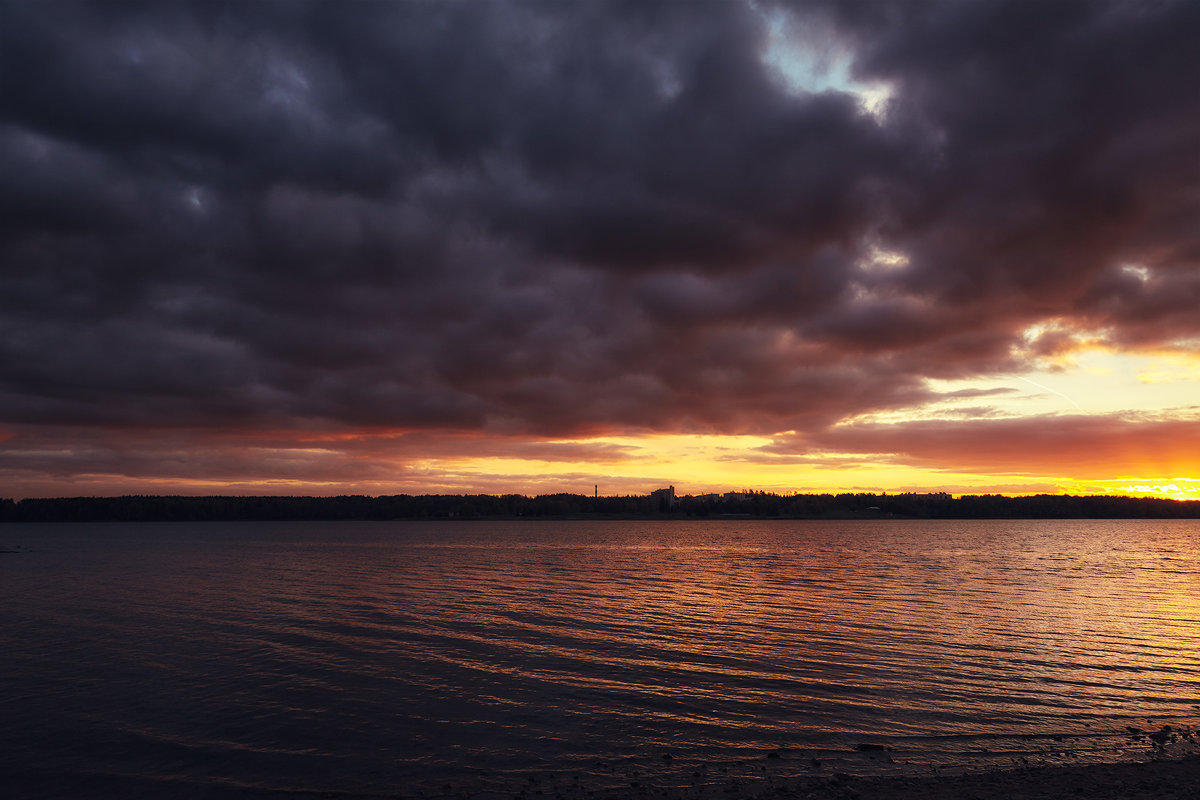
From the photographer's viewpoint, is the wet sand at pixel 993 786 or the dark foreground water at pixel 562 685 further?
the dark foreground water at pixel 562 685

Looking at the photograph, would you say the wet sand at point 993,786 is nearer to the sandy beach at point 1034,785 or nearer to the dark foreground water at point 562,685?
the sandy beach at point 1034,785

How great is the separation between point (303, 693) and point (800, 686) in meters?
20.3

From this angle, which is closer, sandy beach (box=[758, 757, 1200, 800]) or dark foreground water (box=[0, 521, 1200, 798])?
sandy beach (box=[758, 757, 1200, 800])

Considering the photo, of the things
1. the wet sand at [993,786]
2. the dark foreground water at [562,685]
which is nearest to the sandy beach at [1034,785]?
the wet sand at [993,786]

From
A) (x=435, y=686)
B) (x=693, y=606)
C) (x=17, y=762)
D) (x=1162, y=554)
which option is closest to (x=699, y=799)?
(x=435, y=686)

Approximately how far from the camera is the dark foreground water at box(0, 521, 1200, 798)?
19.5m

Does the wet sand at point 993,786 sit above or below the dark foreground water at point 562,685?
above

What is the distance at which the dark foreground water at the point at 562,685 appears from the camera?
1955 cm

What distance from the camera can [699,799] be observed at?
1659 cm

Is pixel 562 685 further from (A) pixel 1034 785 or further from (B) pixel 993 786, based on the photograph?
(A) pixel 1034 785

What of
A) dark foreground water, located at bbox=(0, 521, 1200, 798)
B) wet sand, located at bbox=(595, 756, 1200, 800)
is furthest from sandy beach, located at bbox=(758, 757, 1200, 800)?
dark foreground water, located at bbox=(0, 521, 1200, 798)

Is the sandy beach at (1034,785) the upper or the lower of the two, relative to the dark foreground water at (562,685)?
upper

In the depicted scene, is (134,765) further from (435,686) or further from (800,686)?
(800,686)

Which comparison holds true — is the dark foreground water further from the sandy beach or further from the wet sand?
the sandy beach
